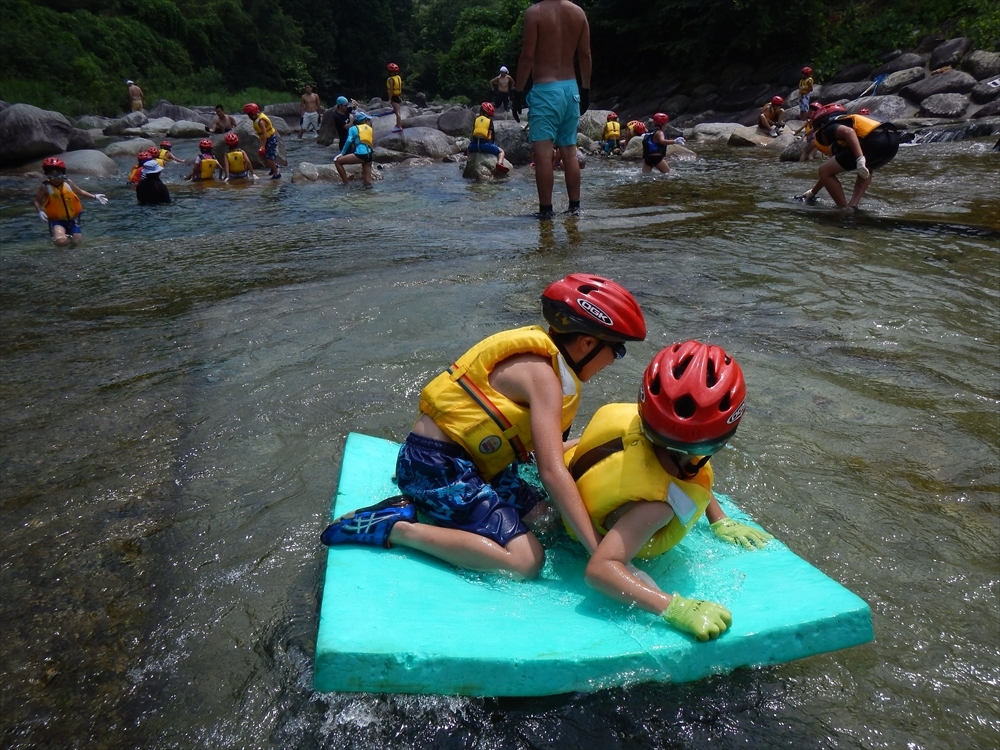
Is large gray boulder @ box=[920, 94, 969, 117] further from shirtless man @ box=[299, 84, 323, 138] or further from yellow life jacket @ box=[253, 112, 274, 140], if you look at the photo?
shirtless man @ box=[299, 84, 323, 138]

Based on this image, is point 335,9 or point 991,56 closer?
point 991,56

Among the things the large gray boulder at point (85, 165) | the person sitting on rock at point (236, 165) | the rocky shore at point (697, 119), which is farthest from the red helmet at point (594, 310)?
the large gray boulder at point (85, 165)

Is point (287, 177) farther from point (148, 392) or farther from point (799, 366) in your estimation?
point (799, 366)

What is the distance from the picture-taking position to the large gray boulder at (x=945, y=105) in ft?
57.3

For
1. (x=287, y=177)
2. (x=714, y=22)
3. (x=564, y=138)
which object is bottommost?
(x=287, y=177)

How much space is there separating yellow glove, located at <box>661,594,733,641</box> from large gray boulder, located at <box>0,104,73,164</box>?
1848cm

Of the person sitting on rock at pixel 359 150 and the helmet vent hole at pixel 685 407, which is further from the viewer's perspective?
the person sitting on rock at pixel 359 150

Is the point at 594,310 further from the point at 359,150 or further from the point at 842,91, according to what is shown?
the point at 842,91

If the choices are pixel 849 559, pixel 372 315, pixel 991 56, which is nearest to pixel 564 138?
pixel 372 315

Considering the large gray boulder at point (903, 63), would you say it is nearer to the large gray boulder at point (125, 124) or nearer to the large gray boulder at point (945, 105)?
the large gray boulder at point (945, 105)

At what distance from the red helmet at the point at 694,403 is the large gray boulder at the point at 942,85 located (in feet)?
66.7

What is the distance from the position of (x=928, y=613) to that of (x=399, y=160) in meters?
15.9

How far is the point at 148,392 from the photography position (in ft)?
13.1

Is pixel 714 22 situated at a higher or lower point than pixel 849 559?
higher
